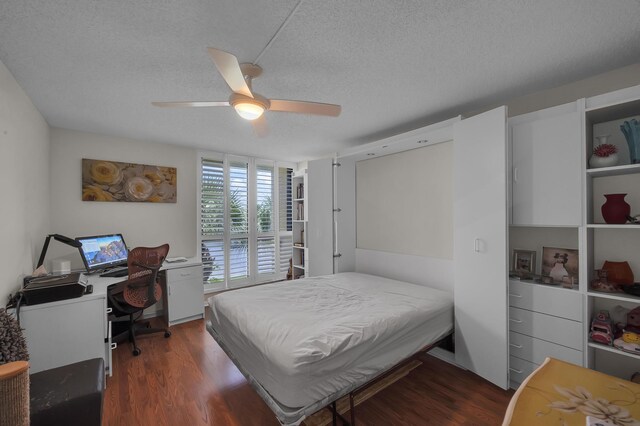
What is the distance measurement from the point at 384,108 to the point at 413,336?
2.16 m

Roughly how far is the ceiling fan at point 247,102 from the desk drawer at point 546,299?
2082mm

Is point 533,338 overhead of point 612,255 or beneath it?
beneath

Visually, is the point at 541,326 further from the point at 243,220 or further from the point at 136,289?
the point at 243,220

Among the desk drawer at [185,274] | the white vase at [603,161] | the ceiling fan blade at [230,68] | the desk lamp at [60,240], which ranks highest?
the ceiling fan blade at [230,68]

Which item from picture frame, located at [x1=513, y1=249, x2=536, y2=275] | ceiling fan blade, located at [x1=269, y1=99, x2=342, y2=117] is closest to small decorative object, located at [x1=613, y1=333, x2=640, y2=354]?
picture frame, located at [x1=513, y1=249, x2=536, y2=275]

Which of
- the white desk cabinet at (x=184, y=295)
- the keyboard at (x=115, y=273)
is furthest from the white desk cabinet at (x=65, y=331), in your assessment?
the white desk cabinet at (x=184, y=295)

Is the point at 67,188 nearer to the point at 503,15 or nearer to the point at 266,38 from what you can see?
the point at 266,38

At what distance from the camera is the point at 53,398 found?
53.6 inches

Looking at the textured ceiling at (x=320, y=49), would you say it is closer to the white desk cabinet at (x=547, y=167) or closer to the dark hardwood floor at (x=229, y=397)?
the white desk cabinet at (x=547, y=167)

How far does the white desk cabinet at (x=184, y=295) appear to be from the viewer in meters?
3.41

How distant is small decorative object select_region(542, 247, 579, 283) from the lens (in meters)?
2.14

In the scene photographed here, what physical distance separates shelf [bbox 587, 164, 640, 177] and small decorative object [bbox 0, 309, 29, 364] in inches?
139

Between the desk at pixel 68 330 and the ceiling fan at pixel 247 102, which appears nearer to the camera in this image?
the ceiling fan at pixel 247 102

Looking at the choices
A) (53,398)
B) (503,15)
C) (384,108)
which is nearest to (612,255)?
(503,15)
